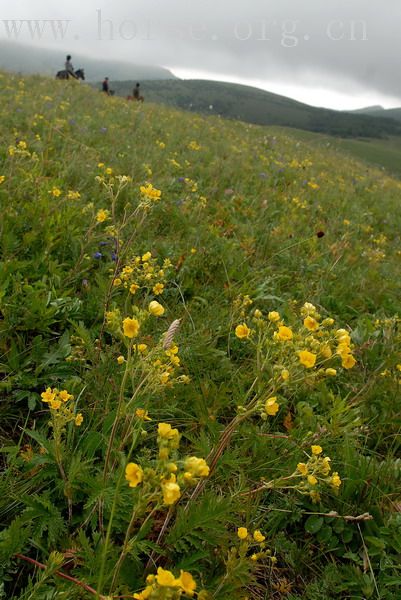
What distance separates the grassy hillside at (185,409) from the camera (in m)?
1.50

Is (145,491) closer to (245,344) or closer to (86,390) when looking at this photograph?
(86,390)

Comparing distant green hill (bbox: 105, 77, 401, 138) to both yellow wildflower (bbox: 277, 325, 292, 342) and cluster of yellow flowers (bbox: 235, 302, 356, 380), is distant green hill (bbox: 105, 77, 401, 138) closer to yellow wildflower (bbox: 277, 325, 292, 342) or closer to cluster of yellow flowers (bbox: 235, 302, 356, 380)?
cluster of yellow flowers (bbox: 235, 302, 356, 380)

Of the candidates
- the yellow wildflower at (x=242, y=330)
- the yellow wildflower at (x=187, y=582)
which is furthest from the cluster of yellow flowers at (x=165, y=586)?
the yellow wildflower at (x=242, y=330)

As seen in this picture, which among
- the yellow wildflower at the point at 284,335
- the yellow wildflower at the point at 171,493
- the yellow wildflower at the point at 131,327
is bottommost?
the yellow wildflower at the point at 171,493

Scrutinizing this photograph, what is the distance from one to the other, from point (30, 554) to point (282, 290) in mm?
2865

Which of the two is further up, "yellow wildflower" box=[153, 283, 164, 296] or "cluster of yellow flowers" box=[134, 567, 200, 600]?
"yellow wildflower" box=[153, 283, 164, 296]

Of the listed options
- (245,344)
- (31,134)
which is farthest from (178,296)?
(31,134)

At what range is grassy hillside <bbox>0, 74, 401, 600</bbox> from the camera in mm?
1496

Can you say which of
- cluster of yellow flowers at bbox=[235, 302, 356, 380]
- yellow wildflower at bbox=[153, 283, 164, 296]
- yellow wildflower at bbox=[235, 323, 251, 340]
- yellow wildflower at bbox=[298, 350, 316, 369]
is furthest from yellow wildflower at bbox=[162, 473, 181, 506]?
yellow wildflower at bbox=[153, 283, 164, 296]

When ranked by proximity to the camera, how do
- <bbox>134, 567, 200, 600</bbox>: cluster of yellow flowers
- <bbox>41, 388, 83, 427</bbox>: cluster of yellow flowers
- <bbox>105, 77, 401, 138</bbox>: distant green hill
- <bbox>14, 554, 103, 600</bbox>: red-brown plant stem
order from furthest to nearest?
<bbox>105, 77, 401, 138</bbox>: distant green hill, <bbox>41, 388, 83, 427</bbox>: cluster of yellow flowers, <bbox>14, 554, 103, 600</bbox>: red-brown plant stem, <bbox>134, 567, 200, 600</bbox>: cluster of yellow flowers

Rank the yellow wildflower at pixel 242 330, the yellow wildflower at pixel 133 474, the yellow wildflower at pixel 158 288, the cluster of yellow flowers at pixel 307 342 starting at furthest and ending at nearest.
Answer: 1. the yellow wildflower at pixel 158 288
2. the yellow wildflower at pixel 242 330
3. the cluster of yellow flowers at pixel 307 342
4. the yellow wildflower at pixel 133 474

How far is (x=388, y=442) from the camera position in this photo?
2490mm

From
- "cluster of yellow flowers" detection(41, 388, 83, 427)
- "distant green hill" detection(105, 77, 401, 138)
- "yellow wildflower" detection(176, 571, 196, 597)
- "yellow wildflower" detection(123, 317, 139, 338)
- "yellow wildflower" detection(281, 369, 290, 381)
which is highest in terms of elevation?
"distant green hill" detection(105, 77, 401, 138)

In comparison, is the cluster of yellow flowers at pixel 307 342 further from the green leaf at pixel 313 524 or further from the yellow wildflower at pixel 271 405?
the green leaf at pixel 313 524
